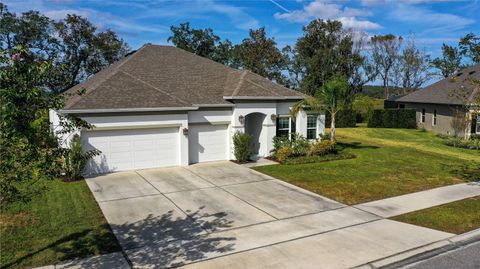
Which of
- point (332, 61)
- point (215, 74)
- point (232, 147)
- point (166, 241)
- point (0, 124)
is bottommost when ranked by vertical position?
point (166, 241)

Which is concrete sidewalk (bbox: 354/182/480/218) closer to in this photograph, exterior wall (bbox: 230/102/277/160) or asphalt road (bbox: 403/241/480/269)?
asphalt road (bbox: 403/241/480/269)

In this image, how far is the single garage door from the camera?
19.1 metres

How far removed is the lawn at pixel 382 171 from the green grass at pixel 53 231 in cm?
791

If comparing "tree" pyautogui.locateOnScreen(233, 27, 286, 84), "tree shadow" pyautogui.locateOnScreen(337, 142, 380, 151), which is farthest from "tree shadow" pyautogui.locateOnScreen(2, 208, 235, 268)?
"tree" pyautogui.locateOnScreen(233, 27, 286, 84)

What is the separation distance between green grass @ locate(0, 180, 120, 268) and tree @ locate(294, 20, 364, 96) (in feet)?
114

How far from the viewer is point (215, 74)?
23516mm

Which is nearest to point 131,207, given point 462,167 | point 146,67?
point 146,67

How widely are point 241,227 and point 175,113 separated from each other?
879 cm

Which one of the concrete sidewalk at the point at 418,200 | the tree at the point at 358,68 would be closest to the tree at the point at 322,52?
the tree at the point at 358,68

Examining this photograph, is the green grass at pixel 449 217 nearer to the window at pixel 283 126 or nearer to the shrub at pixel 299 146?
the shrub at pixel 299 146

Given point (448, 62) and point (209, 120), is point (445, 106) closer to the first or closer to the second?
point (209, 120)

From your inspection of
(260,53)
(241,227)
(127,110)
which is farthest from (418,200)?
(260,53)

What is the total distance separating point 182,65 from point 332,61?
24470 millimetres

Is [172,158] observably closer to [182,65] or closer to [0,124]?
[182,65]
